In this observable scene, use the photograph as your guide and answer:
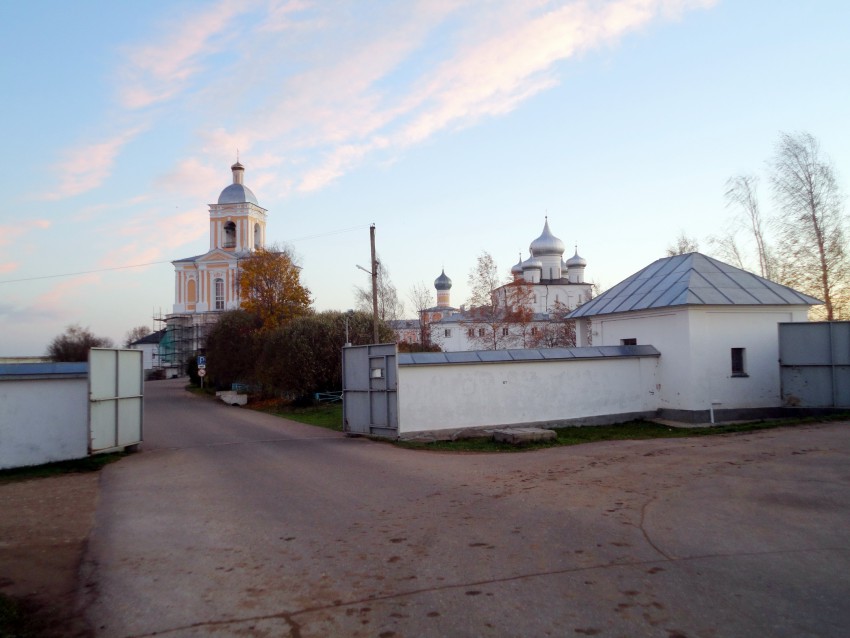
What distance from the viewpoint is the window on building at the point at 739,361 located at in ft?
68.1

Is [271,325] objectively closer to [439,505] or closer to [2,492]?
[2,492]

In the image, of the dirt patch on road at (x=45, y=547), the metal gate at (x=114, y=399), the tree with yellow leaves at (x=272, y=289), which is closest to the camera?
the dirt patch on road at (x=45, y=547)

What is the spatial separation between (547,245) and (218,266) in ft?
129

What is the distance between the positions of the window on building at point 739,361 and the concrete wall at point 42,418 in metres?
18.5

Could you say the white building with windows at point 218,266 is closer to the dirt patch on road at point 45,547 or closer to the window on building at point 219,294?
the window on building at point 219,294

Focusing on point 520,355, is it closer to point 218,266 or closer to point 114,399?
point 114,399

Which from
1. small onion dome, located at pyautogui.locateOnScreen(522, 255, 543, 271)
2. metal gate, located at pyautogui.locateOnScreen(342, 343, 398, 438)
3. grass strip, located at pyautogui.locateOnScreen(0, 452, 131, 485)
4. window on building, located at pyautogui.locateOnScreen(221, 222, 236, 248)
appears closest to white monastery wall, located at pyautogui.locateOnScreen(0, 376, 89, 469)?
grass strip, located at pyautogui.locateOnScreen(0, 452, 131, 485)

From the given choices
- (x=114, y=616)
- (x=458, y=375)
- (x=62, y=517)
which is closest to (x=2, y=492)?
(x=62, y=517)

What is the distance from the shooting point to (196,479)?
12.0 meters

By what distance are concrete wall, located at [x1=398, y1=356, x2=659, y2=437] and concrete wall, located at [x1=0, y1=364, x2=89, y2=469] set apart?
7.45m

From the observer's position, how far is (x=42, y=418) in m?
14.0

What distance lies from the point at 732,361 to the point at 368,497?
600 inches

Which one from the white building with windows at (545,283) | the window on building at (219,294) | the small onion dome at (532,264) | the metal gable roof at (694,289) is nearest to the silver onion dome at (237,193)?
the window on building at (219,294)

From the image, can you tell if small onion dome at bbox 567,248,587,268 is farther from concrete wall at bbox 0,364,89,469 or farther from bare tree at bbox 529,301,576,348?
concrete wall at bbox 0,364,89,469
